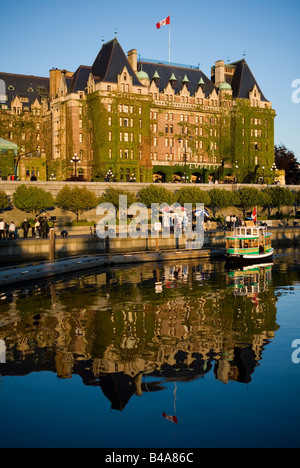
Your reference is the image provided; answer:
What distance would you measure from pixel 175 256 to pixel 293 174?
93.2 meters

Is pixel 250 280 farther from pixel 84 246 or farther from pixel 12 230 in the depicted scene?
pixel 12 230

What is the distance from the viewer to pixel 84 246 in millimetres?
55656

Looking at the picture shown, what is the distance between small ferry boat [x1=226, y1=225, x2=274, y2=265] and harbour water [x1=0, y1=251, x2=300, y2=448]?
13443mm

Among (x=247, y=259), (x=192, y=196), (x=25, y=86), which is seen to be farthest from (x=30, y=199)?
(x=25, y=86)

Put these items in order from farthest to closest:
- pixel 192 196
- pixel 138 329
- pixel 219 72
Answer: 1. pixel 219 72
2. pixel 192 196
3. pixel 138 329

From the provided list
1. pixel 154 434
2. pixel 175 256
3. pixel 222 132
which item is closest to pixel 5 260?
pixel 175 256

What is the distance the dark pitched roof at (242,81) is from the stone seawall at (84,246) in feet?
199

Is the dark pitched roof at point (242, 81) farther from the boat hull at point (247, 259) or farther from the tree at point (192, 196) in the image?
the boat hull at point (247, 259)

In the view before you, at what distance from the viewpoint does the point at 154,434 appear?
52.9 ft

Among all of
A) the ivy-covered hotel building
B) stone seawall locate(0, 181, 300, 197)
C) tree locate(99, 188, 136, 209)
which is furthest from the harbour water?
the ivy-covered hotel building

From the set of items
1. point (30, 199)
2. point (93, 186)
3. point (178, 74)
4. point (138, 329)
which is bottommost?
point (138, 329)

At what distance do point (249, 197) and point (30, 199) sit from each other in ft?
120

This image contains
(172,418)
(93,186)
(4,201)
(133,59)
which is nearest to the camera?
(172,418)

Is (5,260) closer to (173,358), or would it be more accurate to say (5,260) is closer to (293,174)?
(173,358)
